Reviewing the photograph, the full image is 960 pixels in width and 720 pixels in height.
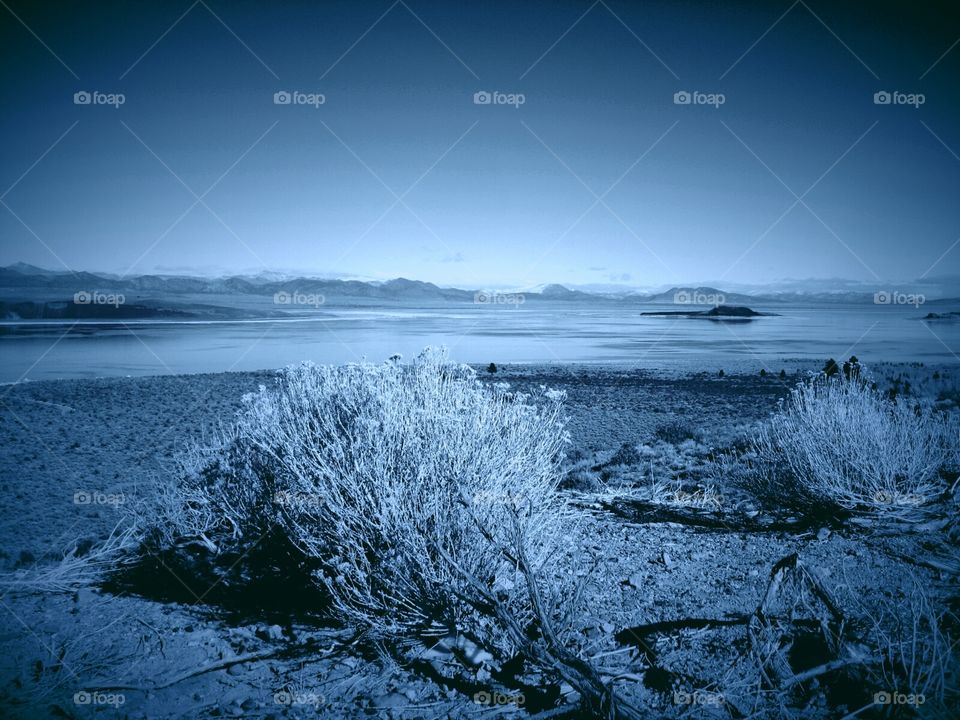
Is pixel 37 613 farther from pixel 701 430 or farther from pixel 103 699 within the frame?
pixel 701 430

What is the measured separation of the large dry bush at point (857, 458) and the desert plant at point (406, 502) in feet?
9.29

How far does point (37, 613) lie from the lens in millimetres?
3930

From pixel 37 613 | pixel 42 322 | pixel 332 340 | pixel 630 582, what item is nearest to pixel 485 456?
pixel 630 582

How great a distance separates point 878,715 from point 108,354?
23782 millimetres

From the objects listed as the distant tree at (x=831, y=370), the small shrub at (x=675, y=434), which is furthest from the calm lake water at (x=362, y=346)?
the distant tree at (x=831, y=370)

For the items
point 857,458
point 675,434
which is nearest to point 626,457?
point 675,434

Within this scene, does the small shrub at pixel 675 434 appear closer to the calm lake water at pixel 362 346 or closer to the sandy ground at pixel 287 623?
Answer: the sandy ground at pixel 287 623

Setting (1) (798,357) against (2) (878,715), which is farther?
(1) (798,357)

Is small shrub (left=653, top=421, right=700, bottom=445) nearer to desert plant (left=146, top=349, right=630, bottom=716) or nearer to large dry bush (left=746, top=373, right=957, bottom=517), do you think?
large dry bush (left=746, top=373, right=957, bottom=517)

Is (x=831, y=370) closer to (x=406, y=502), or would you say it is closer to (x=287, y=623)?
(x=406, y=502)

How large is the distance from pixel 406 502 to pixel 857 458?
4.59 m

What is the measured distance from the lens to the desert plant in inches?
132

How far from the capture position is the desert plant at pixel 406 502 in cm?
335

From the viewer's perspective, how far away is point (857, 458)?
552 centimetres
